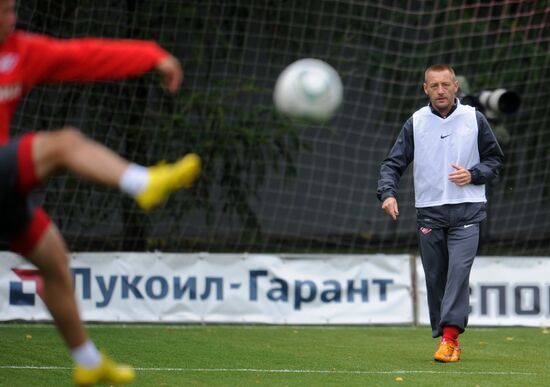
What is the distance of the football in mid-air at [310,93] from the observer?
7129 mm

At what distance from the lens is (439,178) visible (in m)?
7.70

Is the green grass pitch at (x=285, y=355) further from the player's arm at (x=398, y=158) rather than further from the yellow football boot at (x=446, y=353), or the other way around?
the player's arm at (x=398, y=158)

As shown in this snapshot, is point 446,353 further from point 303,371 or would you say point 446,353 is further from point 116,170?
point 116,170

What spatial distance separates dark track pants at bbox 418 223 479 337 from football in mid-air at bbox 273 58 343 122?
1.23m

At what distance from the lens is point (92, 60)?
4.74m

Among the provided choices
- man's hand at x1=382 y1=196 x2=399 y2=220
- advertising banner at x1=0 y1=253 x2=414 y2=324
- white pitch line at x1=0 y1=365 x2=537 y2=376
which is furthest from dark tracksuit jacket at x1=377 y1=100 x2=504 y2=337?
advertising banner at x1=0 y1=253 x2=414 y2=324

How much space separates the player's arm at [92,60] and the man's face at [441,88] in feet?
10.7

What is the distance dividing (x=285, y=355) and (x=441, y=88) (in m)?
2.16

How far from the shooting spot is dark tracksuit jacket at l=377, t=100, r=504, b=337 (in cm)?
759

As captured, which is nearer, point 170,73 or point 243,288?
point 170,73

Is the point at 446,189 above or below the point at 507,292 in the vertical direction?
above

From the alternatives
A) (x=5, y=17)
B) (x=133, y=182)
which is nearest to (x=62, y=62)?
(x=5, y=17)

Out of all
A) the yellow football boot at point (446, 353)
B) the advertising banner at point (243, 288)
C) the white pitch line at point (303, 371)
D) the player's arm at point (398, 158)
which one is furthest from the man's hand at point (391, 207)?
the advertising banner at point (243, 288)

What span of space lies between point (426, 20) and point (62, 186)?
4.98 metres
